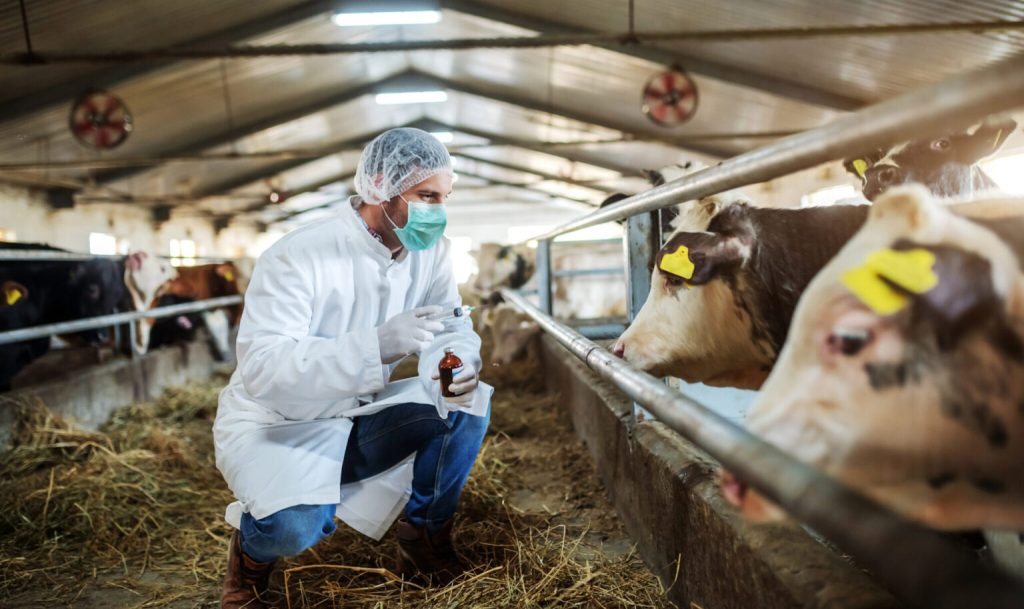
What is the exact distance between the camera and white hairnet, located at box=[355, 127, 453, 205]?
2.31 m

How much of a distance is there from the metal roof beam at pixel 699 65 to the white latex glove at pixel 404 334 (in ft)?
30.0

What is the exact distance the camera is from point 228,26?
384 inches

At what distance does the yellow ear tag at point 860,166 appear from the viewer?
3.38 meters

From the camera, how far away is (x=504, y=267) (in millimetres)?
10234

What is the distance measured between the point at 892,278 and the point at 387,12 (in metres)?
9.40

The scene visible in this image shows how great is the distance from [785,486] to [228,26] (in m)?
10.7

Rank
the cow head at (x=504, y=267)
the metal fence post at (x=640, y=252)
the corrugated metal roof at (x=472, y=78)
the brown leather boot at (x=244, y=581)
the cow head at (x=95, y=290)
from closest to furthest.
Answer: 1. the brown leather boot at (x=244, y=581)
2. the metal fence post at (x=640, y=252)
3. the cow head at (x=95, y=290)
4. the corrugated metal roof at (x=472, y=78)
5. the cow head at (x=504, y=267)

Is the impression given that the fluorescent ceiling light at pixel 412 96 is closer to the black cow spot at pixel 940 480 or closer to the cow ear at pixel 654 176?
the cow ear at pixel 654 176

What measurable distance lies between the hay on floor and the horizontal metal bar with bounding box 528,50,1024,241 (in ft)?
4.42

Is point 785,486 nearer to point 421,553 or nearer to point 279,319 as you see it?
point 279,319

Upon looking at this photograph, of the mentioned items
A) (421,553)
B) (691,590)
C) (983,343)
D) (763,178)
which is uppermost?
(763,178)

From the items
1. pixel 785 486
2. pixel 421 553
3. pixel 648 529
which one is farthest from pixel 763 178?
pixel 421 553

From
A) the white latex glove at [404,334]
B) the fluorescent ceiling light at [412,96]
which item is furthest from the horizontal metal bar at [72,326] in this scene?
the fluorescent ceiling light at [412,96]

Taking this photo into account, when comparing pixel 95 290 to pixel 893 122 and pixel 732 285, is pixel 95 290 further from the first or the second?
pixel 893 122
